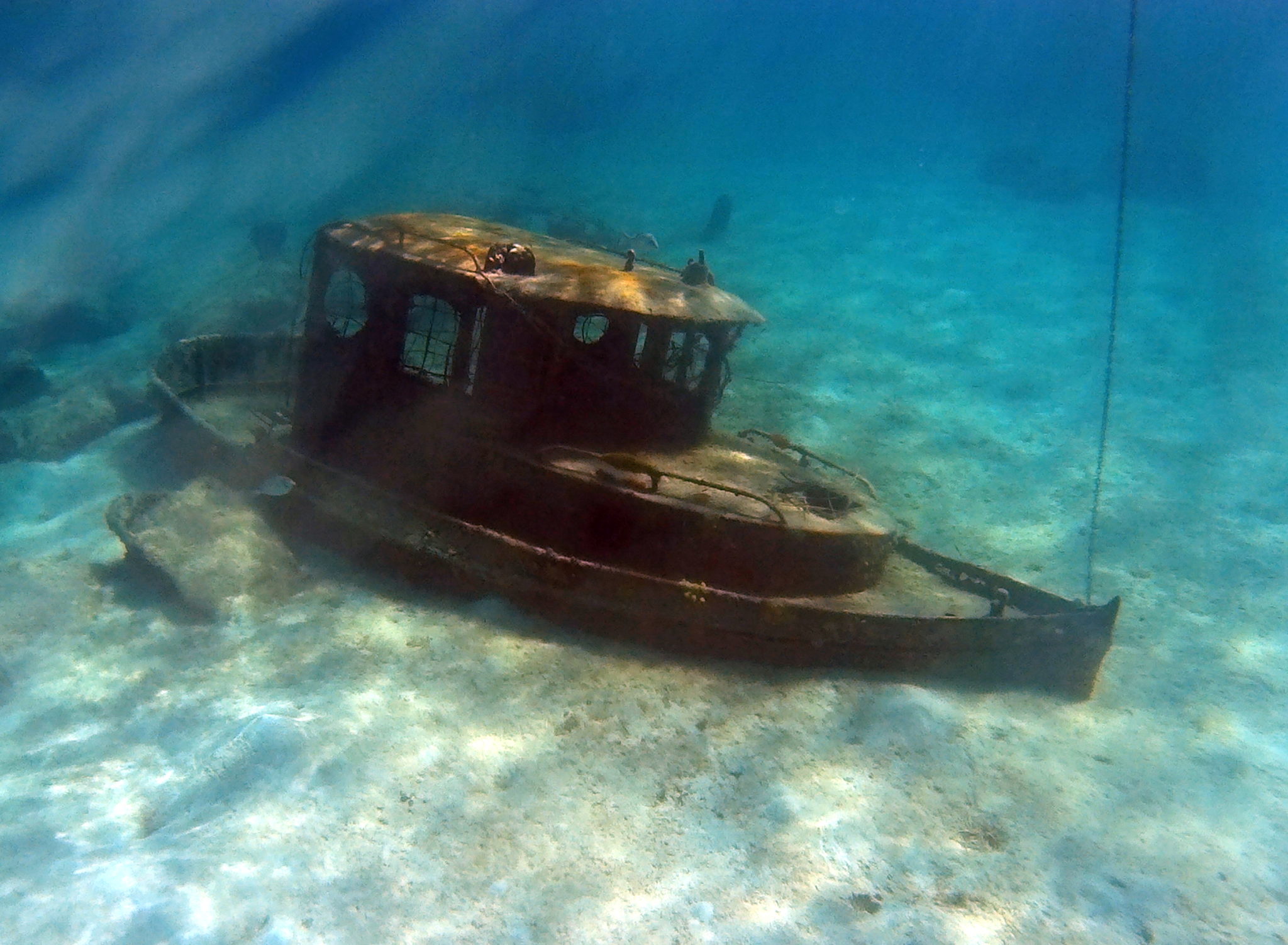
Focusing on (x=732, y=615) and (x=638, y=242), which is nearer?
(x=732, y=615)

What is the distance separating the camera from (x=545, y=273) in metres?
7.84

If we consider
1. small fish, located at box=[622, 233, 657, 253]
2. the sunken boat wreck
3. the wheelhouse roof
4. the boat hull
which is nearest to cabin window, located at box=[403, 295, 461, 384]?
the sunken boat wreck

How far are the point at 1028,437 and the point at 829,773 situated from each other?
11902mm

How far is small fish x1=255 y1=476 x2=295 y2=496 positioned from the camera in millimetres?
8375

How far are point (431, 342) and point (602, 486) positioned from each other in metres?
8.17

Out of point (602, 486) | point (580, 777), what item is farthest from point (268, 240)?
point (580, 777)

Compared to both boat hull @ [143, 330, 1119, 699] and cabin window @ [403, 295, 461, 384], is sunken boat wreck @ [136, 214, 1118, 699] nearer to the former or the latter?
boat hull @ [143, 330, 1119, 699]

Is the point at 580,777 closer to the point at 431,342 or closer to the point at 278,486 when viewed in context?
the point at 278,486

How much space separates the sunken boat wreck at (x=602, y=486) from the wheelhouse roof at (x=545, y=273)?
3 centimetres

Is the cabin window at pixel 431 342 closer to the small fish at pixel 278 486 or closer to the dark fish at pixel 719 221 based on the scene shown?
the small fish at pixel 278 486

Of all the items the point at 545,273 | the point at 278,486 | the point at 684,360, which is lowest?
the point at 278,486

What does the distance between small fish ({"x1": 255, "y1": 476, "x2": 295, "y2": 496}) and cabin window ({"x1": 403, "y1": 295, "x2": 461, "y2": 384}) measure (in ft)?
6.42

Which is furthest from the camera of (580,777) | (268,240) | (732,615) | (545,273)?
(268,240)

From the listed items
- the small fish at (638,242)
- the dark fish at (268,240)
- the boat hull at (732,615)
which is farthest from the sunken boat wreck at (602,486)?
the dark fish at (268,240)
